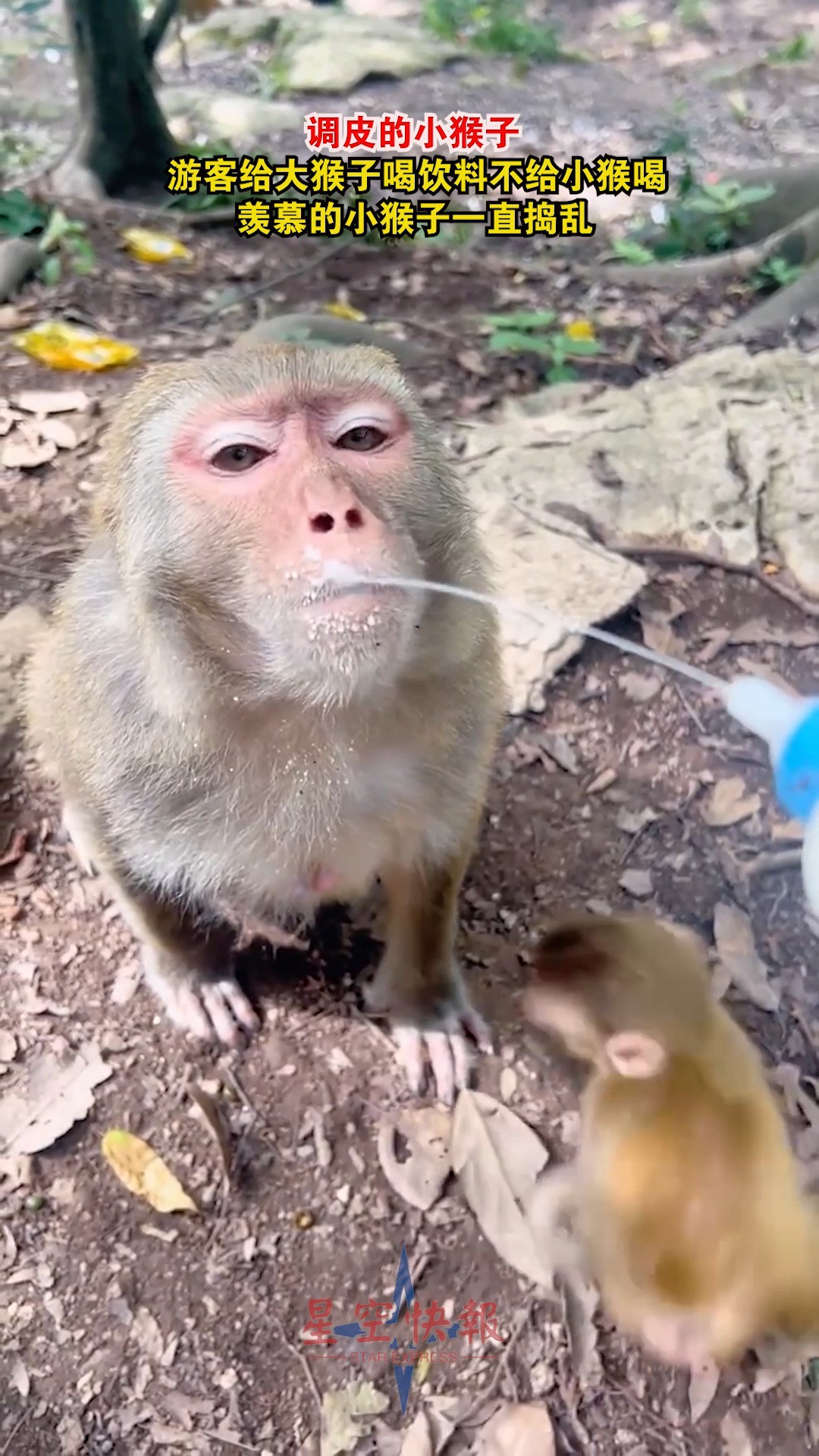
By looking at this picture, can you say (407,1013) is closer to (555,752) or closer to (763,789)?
(555,752)

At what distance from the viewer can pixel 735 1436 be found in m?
2.18

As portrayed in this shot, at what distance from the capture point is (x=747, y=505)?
12.2 feet

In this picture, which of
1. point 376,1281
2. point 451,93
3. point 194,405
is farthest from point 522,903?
point 451,93

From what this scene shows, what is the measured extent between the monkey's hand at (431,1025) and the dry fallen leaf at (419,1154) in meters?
0.05

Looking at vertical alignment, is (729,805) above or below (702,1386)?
above

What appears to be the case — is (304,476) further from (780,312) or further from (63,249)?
(63,249)

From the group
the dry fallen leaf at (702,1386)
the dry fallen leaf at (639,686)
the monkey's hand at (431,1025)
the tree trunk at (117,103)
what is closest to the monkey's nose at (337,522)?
the monkey's hand at (431,1025)

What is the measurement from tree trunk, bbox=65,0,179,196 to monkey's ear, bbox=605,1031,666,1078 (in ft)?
19.1

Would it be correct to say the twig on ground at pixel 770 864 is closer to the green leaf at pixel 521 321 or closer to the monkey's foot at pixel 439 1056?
the monkey's foot at pixel 439 1056

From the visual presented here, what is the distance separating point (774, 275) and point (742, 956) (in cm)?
411

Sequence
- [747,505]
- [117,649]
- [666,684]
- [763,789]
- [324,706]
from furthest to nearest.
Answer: [747,505], [666,684], [763,789], [117,649], [324,706]

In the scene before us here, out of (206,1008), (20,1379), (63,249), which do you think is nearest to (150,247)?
(63,249)

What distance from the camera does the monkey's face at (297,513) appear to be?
1.52m

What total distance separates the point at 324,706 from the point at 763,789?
1.81m
